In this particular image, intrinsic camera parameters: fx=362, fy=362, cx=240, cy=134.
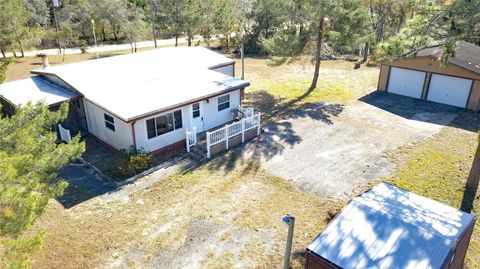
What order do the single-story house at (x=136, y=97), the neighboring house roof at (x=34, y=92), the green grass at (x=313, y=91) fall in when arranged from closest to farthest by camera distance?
1. the single-story house at (x=136, y=97)
2. the neighboring house roof at (x=34, y=92)
3. the green grass at (x=313, y=91)

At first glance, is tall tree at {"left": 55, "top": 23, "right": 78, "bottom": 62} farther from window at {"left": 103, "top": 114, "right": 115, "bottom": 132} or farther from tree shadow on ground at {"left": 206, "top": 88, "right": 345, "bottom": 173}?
tree shadow on ground at {"left": 206, "top": 88, "right": 345, "bottom": 173}

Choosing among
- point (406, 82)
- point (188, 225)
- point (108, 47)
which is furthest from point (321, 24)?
point (108, 47)

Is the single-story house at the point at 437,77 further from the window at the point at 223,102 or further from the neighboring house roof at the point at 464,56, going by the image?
the window at the point at 223,102

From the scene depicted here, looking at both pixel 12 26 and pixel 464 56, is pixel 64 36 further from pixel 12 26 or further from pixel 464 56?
pixel 464 56

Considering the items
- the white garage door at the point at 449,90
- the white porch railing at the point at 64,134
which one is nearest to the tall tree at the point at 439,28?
the white garage door at the point at 449,90

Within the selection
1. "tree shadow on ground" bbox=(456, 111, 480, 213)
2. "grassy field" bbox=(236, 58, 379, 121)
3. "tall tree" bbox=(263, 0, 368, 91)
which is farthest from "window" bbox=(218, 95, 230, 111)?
"tree shadow on ground" bbox=(456, 111, 480, 213)

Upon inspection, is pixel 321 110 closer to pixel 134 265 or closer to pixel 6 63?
pixel 134 265


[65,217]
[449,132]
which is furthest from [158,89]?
[449,132]
